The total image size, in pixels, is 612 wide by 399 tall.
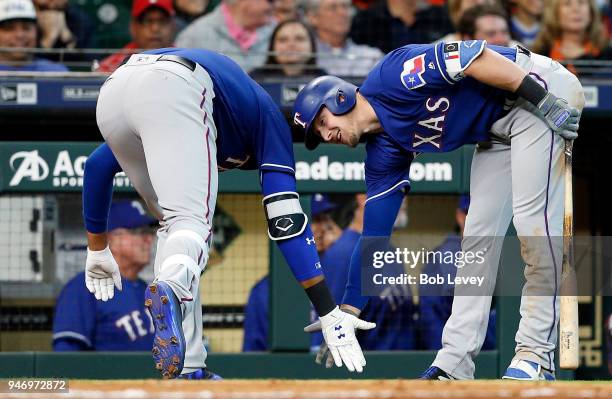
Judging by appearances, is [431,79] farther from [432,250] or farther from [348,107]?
[432,250]

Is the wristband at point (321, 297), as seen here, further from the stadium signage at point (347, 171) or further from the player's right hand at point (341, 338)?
the stadium signage at point (347, 171)

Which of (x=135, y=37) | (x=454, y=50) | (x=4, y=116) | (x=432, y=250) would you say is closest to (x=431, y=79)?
(x=454, y=50)

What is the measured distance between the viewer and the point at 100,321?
271 inches

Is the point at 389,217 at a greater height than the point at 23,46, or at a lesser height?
lesser

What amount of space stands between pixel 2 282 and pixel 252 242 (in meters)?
1.44

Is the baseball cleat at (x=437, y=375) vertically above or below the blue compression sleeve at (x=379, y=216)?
below

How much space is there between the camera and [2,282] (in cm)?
691

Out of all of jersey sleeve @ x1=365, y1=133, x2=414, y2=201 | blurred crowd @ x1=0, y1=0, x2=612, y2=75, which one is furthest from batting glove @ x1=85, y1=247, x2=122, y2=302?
blurred crowd @ x1=0, y1=0, x2=612, y2=75

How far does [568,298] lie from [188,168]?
175 centimetres

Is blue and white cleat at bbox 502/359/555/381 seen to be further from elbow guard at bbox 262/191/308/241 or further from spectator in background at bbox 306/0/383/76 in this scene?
spectator in background at bbox 306/0/383/76

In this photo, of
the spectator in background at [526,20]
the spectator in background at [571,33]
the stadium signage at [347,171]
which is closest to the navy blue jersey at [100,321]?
the stadium signage at [347,171]

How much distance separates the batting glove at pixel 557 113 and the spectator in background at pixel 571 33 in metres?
2.87

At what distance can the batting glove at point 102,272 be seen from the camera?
17.3 feet

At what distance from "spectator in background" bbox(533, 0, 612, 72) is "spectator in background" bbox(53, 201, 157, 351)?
2757mm
